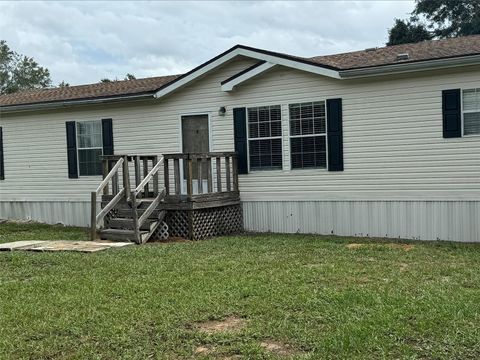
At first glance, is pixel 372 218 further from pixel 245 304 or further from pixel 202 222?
pixel 245 304

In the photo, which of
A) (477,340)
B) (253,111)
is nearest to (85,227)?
(253,111)

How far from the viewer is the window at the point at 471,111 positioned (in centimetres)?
961

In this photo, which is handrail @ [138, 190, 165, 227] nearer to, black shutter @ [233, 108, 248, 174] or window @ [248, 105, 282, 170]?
black shutter @ [233, 108, 248, 174]

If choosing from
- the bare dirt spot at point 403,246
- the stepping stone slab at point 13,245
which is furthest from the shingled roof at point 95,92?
the bare dirt spot at point 403,246

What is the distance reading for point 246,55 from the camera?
11602 mm

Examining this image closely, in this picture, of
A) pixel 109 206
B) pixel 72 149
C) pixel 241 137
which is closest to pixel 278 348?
pixel 109 206

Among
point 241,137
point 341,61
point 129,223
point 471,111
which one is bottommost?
point 129,223

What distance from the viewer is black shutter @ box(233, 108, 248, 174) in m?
11.8

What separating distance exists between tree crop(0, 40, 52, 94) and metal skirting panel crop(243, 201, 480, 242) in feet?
153

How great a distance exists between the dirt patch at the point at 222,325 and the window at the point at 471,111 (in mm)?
6590

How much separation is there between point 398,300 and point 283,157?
6.47m

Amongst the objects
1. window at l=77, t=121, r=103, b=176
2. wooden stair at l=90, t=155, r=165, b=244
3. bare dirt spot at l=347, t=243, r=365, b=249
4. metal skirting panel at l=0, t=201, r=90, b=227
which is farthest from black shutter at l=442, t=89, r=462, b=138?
metal skirting panel at l=0, t=201, r=90, b=227

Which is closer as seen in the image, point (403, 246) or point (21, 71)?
point (403, 246)

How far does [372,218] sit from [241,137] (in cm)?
321
